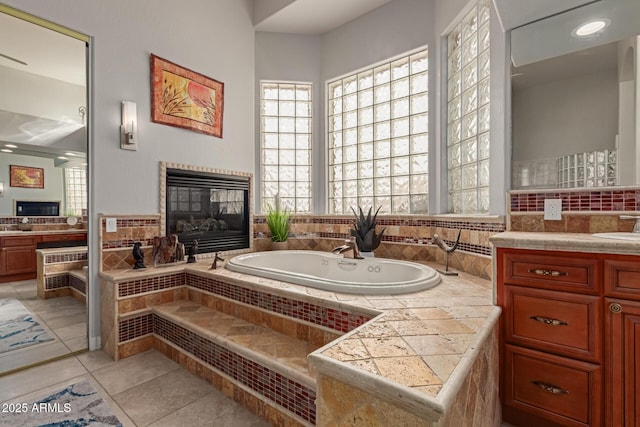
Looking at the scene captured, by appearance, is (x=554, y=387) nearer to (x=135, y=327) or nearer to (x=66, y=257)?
(x=135, y=327)

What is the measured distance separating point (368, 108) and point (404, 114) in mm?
459

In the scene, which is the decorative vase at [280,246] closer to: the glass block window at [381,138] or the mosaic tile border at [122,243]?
the glass block window at [381,138]

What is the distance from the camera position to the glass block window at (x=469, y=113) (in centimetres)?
224

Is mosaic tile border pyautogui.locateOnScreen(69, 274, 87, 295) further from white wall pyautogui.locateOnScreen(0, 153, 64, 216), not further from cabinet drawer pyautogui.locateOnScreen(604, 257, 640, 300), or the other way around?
cabinet drawer pyautogui.locateOnScreen(604, 257, 640, 300)

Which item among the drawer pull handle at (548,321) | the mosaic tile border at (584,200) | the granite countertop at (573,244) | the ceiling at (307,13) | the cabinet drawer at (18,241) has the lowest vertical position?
the drawer pull handle at (548,321)

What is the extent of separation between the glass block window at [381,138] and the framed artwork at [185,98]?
1327 mm

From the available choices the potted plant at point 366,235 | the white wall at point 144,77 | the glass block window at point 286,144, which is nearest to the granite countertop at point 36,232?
the white wall at point 144,77

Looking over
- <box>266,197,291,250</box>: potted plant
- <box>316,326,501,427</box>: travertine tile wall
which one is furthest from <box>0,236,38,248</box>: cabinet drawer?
<box>316,326,501,427</box>: travertine tile wall

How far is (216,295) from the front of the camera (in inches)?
88.4

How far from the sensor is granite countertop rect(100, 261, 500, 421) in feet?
2.44

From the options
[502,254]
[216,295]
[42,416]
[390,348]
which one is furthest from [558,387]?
[42,416]

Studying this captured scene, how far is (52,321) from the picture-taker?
7.47 feet

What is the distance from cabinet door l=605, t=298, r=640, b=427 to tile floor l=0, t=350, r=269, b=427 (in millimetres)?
1542

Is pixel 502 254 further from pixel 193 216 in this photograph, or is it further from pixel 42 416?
pixel 193 216
